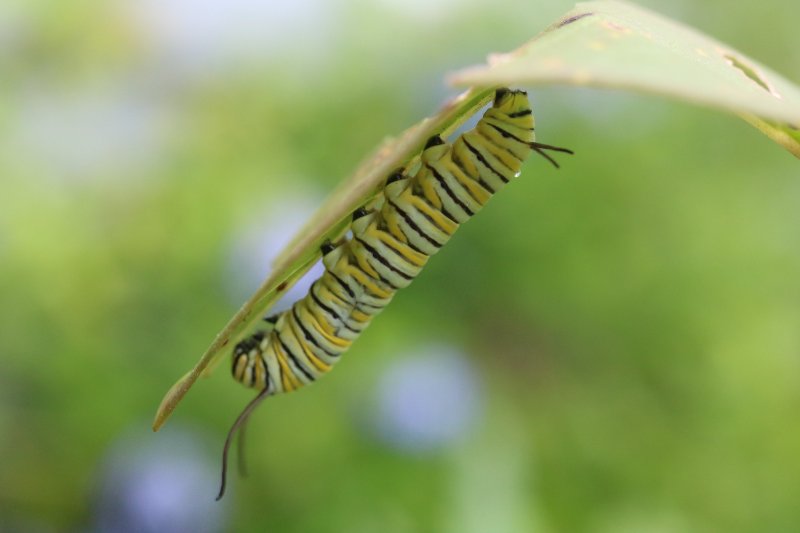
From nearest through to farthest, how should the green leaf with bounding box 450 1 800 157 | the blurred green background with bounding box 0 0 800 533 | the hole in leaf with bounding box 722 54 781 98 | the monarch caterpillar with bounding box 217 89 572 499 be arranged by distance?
1. the green leaf with bounding box 450 1 800 157
2. the hole in leaf with bounding box 722 54 781 98
3. the monarch caterpillar with bounding box 217 89 572 499
4. the blurred green background with bounding box 0 0 800 533

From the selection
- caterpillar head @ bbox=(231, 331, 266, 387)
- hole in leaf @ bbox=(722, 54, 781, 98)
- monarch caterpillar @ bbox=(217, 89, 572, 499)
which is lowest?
caterpillar head @ bbox=(231, 331, 266, 387)

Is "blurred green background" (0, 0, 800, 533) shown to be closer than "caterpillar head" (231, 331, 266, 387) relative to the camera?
No

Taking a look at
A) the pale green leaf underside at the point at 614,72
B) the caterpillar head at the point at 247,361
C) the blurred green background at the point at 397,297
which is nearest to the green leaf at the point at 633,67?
the pale green leaf underside at the point at 614,72

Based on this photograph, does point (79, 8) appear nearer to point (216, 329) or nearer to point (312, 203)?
point (312, 203)

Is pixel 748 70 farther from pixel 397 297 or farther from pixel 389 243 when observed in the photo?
pixel 397 297

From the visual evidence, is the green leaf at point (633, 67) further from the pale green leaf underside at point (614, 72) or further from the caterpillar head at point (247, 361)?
the caterpillar head at point (247, 361)

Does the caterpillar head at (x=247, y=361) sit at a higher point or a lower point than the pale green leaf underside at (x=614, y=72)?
lower

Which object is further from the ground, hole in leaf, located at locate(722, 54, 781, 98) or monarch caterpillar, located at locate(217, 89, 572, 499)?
hole in leaf, located at locate(722, 54, 781, 98)

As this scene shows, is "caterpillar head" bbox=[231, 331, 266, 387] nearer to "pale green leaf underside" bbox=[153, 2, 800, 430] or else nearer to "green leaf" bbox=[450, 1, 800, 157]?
"pale green leaf underside" bbox=[153, 2, 800, 430]

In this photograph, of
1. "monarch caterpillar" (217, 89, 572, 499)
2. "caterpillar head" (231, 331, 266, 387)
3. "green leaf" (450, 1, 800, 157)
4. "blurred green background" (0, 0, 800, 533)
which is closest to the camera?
"green leaf" (450, 1, 800, 157)

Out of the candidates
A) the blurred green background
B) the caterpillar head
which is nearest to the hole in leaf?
the caterpillar head
